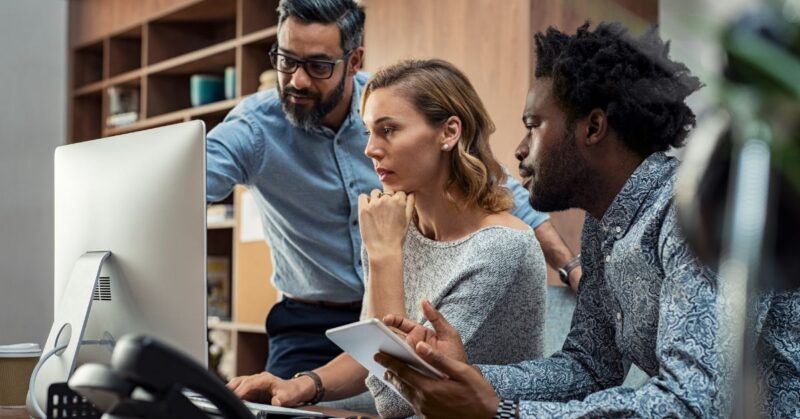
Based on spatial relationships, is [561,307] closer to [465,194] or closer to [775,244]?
[465,194]

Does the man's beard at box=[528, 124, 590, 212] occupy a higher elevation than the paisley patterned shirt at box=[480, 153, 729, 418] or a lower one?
higher

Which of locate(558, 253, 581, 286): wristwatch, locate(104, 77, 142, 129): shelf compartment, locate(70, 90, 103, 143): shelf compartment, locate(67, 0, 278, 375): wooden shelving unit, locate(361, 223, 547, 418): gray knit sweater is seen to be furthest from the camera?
locate(70, 90, 103, 143): shelf compartment

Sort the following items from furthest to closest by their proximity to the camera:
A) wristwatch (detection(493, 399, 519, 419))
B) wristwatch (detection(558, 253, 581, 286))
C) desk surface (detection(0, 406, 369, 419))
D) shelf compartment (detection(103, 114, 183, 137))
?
shelf compartment (detection(103, 114, 183, 137))
wristwatch (detection(558, 253, 581, 286))
desk surface (detection(0, 406, 369, 419))
wristwatch (detection(493, 399, 519, 419))

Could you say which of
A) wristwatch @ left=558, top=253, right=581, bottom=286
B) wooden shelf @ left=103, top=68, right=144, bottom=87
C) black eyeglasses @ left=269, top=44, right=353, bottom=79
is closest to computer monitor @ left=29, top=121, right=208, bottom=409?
black eyeglasses @ left=269, top=44, right=353, bottom=79

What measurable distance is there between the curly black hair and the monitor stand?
72cm

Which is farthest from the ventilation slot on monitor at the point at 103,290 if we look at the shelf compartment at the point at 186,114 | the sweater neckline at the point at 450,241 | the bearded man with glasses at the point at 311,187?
the shelf compartment at the point at 186,114

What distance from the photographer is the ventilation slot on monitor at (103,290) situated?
1.33 m

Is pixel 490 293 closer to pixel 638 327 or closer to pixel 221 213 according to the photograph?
pixel 638 327

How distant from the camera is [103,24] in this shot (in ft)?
17.5

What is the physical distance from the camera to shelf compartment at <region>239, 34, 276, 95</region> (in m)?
4.34

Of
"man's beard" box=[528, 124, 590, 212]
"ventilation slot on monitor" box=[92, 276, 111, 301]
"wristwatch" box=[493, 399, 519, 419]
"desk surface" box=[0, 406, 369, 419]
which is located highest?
"man's beard" box=[528, 124, 590, 212]

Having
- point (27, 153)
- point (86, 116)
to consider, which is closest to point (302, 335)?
point (27, 153)

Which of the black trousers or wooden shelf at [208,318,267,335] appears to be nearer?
the black trousers

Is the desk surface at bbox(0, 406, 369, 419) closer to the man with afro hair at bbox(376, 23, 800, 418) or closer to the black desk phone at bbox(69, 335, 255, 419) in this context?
the man with afro hair at bbox(376, 23, 800, 418)
